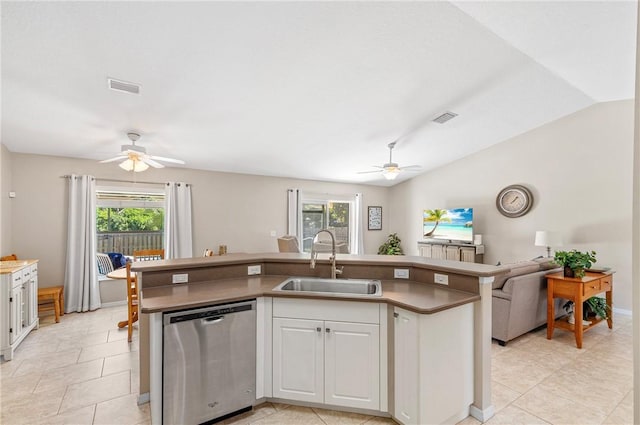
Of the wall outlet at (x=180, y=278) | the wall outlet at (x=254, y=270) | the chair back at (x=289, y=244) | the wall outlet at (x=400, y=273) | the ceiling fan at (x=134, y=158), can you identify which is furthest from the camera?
the chair back at (x=289, y=244)

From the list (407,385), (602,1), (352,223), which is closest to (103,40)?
(407,385)

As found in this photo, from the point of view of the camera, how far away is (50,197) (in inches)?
169

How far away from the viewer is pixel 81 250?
14.2 feet

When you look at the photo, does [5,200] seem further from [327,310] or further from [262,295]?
[327,310]

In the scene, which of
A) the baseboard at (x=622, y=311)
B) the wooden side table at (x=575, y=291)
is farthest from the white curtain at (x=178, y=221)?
the baseboard at (x=622, y=311)

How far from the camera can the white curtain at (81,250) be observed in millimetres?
Answer: 4273

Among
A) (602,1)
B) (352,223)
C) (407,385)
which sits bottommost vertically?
(407,385)

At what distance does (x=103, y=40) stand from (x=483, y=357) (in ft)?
11.8

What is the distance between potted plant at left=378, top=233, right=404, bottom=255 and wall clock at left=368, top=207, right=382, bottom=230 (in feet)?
1.46

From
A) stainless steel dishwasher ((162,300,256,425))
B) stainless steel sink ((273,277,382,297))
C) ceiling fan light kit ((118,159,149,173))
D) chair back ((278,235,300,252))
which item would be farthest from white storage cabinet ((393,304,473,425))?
chair back ((278,235,300,252))

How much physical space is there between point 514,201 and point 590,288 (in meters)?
2.37

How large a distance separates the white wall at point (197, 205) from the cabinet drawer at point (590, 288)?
15.4ft

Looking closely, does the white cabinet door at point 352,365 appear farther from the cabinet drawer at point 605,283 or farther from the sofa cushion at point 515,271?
the cabinet drawer at point 605,283

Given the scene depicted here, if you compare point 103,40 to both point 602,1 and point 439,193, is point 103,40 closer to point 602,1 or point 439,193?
point 602,1
